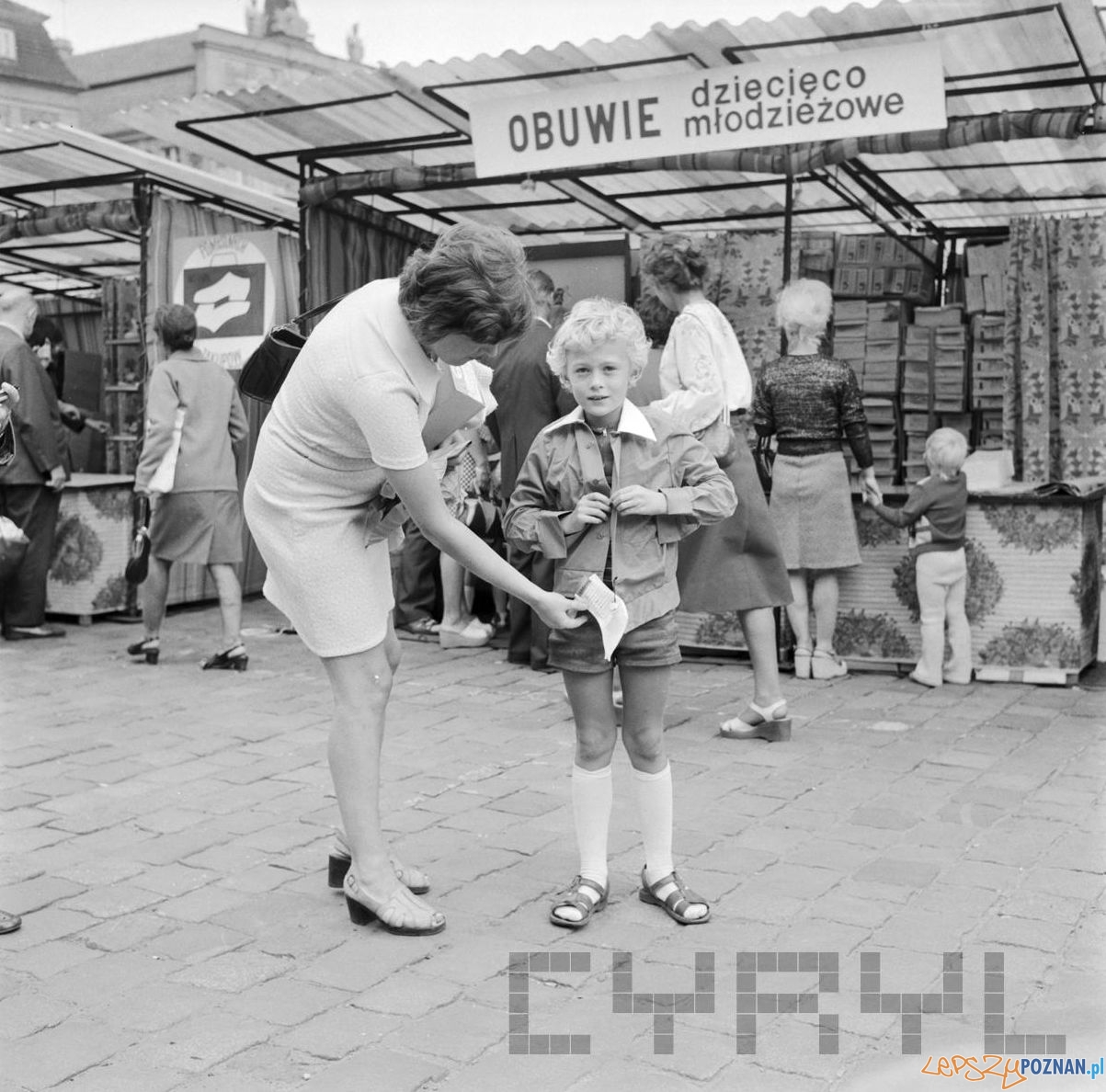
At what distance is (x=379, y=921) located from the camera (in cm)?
325

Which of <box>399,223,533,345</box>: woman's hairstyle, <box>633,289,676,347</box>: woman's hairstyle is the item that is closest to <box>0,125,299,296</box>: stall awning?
<box>633,289,676,347</box>: woman's hairstyle

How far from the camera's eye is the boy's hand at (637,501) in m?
3.26

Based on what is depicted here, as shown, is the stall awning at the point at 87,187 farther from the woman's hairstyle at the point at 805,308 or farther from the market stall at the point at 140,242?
the woman's hairstyle at the point at 805,308

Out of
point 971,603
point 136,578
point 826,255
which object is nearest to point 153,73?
point 826,255

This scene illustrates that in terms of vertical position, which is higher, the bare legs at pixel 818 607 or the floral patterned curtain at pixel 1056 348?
the floral patterned curtain at pixel 1056 348

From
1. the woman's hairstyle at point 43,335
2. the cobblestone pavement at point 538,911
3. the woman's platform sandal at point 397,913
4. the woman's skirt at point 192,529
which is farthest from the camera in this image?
the woman's hairstyle at point 43,335

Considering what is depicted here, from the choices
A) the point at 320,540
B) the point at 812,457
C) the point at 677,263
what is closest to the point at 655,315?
the point at 677,263

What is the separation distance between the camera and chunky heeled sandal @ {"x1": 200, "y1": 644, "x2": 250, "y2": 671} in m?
6.71

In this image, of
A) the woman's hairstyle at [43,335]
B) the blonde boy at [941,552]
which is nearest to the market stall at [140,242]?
the woman's hairstyle at [43,335]

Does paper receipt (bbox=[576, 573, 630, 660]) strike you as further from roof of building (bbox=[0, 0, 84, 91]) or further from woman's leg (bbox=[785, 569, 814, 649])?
roof of building (bbox=[0, 0, 84, 91])

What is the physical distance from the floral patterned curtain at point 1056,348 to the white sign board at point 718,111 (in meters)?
3.67

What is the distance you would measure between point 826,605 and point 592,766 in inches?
131

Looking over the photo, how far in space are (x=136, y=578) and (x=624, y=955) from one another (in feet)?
14.9

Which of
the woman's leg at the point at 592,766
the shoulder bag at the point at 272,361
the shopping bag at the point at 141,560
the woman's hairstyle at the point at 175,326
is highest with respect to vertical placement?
the woman's hairstyle at the point at 175,326
